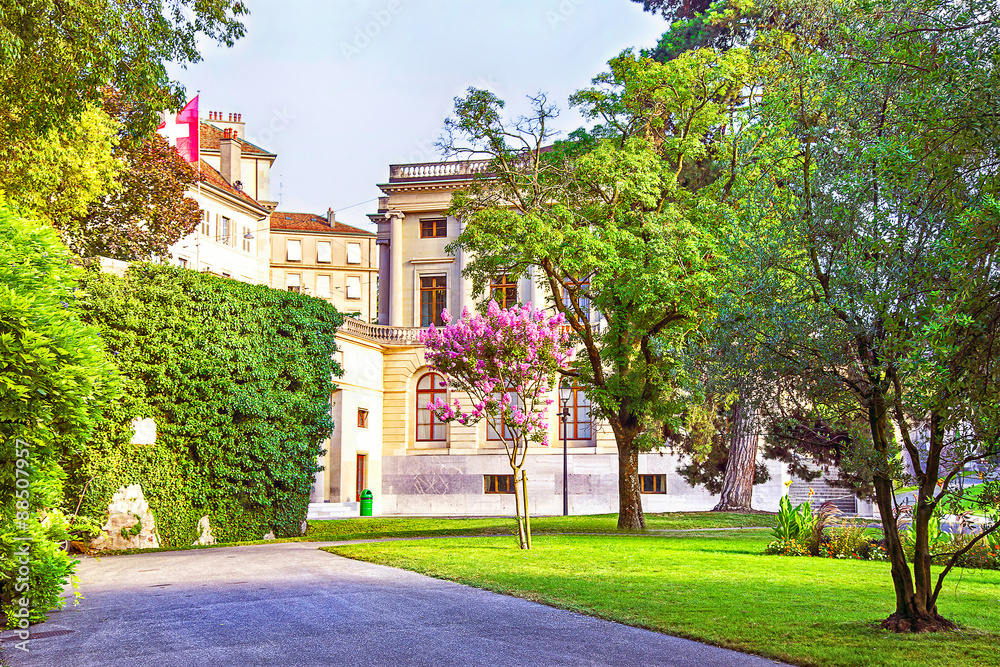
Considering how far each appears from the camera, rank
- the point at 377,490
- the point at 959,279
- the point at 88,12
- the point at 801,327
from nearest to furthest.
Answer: the point at 959,279 → the point at 801,327 → the point at 88,12 → the point at 377,490

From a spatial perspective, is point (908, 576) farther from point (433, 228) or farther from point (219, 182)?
point (219, 182)

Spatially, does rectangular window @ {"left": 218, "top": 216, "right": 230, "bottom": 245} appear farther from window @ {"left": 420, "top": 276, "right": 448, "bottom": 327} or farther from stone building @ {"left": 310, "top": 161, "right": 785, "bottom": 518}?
window @ {"left": 420, "top": 276, "right": 448, "bottom": 327}

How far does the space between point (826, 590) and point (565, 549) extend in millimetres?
7391

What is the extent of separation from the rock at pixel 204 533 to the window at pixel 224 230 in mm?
31047

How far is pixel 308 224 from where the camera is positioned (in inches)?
3258

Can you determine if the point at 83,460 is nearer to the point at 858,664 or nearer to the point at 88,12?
the point at 88,12

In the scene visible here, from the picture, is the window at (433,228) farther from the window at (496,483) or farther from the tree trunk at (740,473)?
the tree trunk at (740,473)

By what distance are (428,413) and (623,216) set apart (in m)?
29.5

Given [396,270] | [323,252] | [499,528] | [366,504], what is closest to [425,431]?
[366,504]

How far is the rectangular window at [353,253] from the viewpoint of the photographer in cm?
8288

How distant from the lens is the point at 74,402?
9.59 m

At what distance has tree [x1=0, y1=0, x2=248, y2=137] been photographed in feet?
46.2

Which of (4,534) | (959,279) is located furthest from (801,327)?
(4,534)

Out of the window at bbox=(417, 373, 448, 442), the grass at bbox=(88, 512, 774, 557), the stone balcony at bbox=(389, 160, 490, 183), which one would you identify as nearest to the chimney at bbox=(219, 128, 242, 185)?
the stone balcony at bbox=(389, 160, 490, 183)
